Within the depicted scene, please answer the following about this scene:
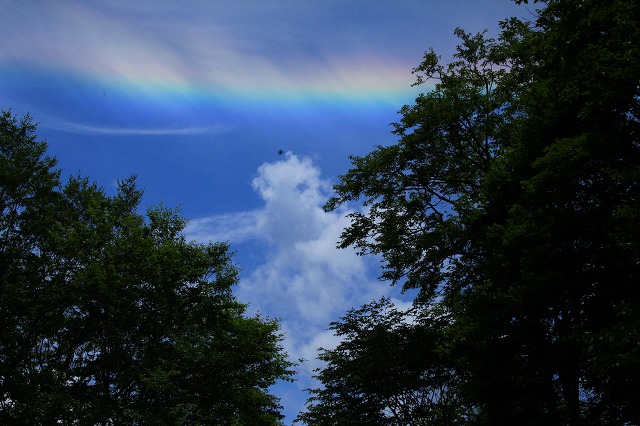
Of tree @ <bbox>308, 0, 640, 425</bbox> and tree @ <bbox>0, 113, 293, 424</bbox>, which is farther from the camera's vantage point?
tree @ <bbox>0, 113, 293, 424</bbox>

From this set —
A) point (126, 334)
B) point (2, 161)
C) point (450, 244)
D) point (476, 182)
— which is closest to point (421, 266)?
point (450, 244)

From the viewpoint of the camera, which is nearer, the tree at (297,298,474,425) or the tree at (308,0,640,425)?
the tree at (308,0,640,425)

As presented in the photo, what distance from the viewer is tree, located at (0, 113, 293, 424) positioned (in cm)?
2702

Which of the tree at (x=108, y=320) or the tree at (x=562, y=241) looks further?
the tree at (x=108, y=320)

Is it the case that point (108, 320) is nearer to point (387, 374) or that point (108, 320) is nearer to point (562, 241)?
point (387, 374)

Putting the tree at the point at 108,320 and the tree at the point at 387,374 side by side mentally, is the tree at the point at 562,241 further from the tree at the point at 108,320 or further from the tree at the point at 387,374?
the tree at the point at 108,320

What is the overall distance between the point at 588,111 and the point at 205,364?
2405 centimetres

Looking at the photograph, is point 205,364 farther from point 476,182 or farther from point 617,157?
point 617,157

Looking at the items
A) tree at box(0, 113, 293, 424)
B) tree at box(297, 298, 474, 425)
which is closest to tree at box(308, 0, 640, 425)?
tree at box(297, 298, 474, 425)

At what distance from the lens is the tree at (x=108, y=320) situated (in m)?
27.0

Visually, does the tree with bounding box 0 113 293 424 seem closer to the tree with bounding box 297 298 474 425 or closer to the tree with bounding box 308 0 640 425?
the tree with bounding box 297 298 474 425

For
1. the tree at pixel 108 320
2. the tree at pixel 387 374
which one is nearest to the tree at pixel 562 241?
the tree at pixel 387 374

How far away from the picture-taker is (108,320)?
94.9ft

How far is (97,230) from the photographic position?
1225 inches
